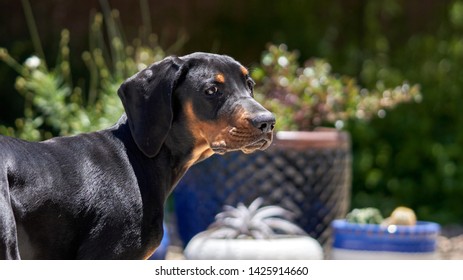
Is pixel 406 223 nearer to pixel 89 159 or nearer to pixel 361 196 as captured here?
pixel 361 196

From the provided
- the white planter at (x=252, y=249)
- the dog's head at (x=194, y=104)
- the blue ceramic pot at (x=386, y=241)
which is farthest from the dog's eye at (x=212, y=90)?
the blue ceramic pot at (x=386, y=241)

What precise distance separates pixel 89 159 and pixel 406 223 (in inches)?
108

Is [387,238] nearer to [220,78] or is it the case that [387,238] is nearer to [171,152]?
[171,152]

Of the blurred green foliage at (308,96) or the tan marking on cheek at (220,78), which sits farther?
the blurred green foliage at (308,96)

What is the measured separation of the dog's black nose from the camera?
2.99 meters

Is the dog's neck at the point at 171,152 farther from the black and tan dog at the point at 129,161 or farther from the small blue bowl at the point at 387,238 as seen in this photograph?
the small blue bowl at the point at 387,238

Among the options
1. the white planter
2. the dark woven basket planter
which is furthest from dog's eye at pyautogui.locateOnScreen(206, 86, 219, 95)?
the dark woven basket planter

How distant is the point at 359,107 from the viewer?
6.27m

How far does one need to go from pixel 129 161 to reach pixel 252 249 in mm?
1517

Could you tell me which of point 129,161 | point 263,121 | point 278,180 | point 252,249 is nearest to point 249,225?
point 252,249

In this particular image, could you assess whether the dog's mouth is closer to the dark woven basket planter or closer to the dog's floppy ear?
the dog's floppy ear

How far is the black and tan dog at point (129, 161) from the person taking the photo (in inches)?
112

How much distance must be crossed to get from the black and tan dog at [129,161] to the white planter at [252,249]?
1276 millimetres

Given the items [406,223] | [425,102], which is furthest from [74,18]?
[406,223]
